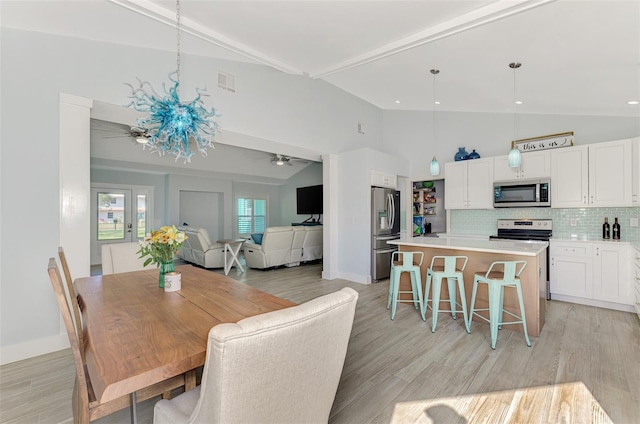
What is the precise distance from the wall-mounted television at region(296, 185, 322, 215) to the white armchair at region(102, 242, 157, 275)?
603 cm

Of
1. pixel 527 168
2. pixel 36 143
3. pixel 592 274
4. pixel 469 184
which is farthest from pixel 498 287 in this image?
pixel 36 143

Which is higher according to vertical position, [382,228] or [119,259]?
[382,228]

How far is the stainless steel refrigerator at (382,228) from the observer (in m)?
5.20

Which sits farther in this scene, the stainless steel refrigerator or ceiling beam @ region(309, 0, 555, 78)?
the stainless steel refrigerator

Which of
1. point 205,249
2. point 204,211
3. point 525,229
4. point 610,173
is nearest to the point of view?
point 610,173

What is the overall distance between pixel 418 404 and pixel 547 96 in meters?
4.34

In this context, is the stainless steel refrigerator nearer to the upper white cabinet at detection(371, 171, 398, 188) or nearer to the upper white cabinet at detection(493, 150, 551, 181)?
the upper white cabinet at detection(371, 171, 398, 188)

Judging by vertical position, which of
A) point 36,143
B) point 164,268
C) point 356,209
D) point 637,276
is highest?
point 36,143

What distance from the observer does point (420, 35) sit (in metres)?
3.07

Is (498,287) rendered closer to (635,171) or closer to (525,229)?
(525,229)

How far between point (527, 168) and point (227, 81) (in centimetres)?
460

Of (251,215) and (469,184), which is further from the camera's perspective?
(251,215)

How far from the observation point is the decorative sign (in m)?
4.34

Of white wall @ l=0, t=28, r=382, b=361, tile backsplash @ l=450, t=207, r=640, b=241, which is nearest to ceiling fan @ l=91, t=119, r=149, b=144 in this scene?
white wall @ l=0, t=28, r=382, b=361
